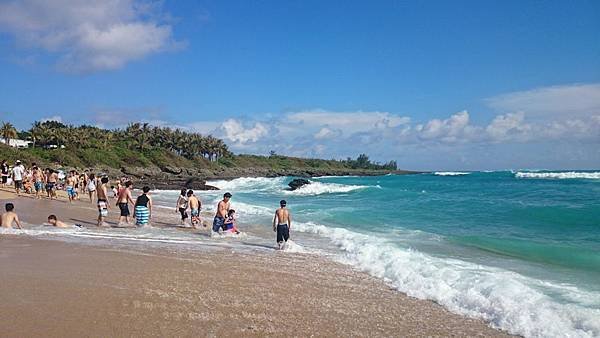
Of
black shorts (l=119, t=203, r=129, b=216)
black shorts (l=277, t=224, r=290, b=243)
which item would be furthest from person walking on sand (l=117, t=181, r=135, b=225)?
black shorts (l=277, t=224, r=290, b=243)

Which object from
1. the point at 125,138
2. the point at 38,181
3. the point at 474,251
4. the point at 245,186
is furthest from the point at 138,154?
the point at 474,251

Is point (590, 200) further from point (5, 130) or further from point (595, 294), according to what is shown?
point (5, 130)

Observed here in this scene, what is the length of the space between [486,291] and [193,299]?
4.74 metres

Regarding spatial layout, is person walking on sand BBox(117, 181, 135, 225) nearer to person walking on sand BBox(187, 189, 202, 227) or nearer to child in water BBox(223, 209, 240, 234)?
person walking on sand BBox(187, 189, 202, 227)

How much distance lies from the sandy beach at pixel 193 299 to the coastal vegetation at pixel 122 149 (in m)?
49.6

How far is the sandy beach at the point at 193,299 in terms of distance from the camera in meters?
5.22

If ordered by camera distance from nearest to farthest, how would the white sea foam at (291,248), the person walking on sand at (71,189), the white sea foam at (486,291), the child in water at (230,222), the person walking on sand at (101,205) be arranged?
the white sea foam at (486,291) < the white sea foam at (291,248) < the child in water at (230,222) < the person walking on sand at (101,205) < the person walking on sand at (71,189)

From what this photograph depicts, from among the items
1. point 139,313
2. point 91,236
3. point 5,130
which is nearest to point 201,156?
point 5,130

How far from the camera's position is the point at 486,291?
7.67 meters

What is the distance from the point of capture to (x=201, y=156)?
4235 inches

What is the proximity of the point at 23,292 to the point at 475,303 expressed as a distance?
6363 mm

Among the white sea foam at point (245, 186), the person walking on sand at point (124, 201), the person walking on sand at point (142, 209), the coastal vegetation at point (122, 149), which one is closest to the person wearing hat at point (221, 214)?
the person walking on sand at point (142, 209)

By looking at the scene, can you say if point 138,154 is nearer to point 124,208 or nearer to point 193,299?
point 124,208

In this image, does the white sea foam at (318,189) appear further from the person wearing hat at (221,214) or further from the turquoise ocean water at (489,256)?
the person wearing hat at (221,214)
